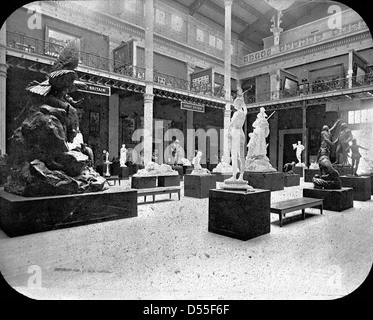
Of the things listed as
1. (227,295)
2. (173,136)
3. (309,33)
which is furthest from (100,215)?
(309,33)

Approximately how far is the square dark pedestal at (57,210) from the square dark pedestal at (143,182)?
4.72 meters

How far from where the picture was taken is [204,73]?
18141 mm

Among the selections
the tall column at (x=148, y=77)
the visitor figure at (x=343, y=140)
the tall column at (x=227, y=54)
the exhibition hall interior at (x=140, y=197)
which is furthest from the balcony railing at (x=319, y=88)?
the tall column at (x=148, y=77)

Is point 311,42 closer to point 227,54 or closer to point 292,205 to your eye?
point 227,54

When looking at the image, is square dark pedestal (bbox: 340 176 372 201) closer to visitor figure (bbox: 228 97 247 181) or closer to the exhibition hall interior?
the exhibition hall interior

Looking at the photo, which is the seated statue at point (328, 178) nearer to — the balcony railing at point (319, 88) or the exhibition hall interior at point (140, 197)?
the exhibition hall interior at point (140, 197)

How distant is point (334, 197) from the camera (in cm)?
652

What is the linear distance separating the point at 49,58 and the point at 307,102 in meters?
16.4

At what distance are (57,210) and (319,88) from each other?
60.8ft

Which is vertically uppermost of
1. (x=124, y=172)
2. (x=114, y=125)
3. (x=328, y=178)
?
(x=114, y=125)

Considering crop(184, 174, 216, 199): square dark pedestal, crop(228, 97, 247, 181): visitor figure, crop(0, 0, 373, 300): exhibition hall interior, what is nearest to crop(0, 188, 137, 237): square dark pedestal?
crop(0, 0, 373, 300): exhibition hall interior

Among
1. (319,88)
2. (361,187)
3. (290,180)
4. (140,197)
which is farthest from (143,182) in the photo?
(319,88)

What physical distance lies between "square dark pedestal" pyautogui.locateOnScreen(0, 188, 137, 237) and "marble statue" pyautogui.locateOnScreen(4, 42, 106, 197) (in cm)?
21

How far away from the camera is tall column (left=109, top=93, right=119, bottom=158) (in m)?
16.0
